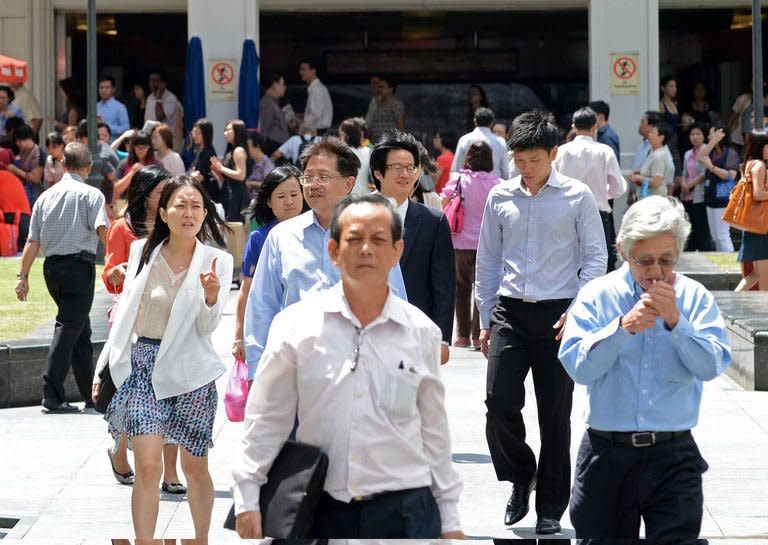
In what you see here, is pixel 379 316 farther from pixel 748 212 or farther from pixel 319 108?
pixel 319 108

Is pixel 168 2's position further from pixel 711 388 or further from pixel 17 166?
pixel 711 388


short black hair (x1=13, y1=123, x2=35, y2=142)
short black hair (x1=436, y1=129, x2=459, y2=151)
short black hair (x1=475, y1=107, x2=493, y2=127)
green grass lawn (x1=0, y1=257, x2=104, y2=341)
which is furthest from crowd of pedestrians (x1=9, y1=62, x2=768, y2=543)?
short black hair (x1=436, y1=129, x2=459, y2=151)

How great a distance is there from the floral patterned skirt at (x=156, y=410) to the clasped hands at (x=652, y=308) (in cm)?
269

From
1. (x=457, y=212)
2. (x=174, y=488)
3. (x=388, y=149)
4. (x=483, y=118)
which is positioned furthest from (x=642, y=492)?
(x=483, y=118)

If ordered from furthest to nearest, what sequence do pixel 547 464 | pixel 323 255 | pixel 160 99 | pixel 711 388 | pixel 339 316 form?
pixel 160 99 < pixel 711 388 < pixel 547 464 < pixel 323 255 < pixel 339 316

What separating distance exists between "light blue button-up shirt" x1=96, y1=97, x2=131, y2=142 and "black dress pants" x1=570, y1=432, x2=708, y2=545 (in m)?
19.0

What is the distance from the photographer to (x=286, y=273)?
6.36 metres

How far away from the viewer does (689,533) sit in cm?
500

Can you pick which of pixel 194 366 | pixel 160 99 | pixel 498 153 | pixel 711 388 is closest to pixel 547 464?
pixel 194 366

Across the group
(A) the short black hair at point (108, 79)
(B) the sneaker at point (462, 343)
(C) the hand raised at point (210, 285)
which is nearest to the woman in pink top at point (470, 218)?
(B) the sneaker at point (462, 343)

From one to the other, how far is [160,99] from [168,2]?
1.70 metres

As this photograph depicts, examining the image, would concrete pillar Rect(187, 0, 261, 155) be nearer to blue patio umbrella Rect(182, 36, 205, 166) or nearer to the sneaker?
blue patio umbrella Rect(182, 36, 205, 166)

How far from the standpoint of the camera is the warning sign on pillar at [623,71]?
23.8 meters

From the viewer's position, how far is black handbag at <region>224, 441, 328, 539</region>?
429 cm
